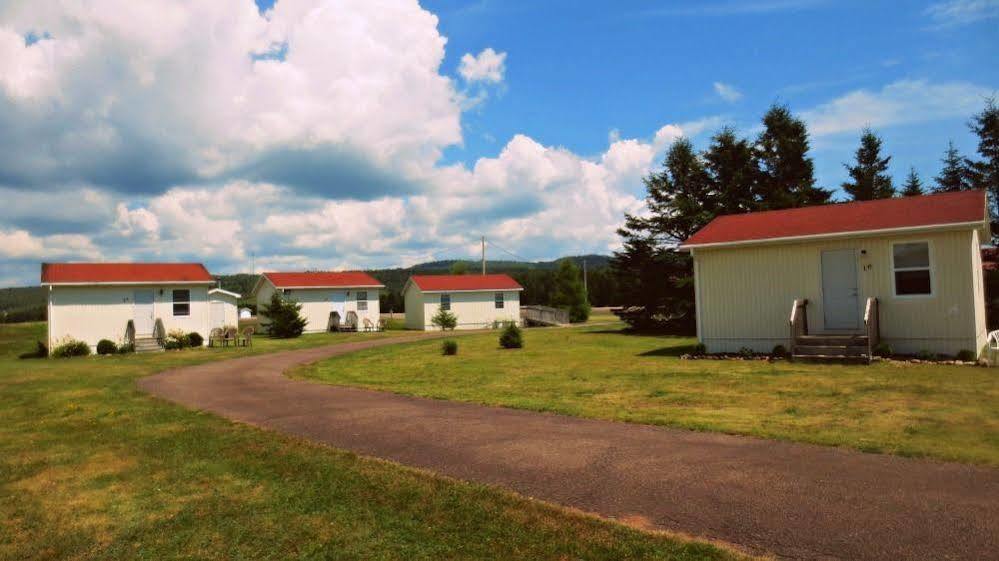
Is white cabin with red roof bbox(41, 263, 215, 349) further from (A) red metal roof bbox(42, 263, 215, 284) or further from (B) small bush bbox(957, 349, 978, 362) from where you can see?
(B) small bush bbox(957, 349, 978, 362)

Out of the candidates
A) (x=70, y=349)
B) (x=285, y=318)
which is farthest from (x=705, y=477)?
(x=285, y=318)

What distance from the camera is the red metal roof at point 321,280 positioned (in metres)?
39.1

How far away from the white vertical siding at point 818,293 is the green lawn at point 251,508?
1355 cm

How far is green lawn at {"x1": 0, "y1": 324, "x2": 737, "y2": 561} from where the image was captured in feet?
15.6

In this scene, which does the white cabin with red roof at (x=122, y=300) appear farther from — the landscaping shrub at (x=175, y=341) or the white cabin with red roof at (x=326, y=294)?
the white cabin with red roof at (x=326, y=294)

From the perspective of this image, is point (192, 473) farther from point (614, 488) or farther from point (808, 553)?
point (808, 553)

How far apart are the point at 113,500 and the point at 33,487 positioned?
4.54ft

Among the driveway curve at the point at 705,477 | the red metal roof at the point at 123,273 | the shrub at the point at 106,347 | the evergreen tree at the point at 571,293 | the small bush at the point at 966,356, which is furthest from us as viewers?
the evergreen tree at the point at 571,293

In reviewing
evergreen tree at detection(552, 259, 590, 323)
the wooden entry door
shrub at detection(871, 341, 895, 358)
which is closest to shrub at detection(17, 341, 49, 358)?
the wooden entry door

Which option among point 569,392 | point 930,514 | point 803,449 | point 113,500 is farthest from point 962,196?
point 113,500

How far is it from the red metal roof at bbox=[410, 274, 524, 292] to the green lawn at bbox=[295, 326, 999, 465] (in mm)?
22949

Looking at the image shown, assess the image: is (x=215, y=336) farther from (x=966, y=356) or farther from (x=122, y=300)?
(x=966, y=356)

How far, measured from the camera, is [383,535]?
5.02m

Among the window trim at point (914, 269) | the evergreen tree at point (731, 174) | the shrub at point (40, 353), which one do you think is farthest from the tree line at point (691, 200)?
the shrub at point (40, 353)
